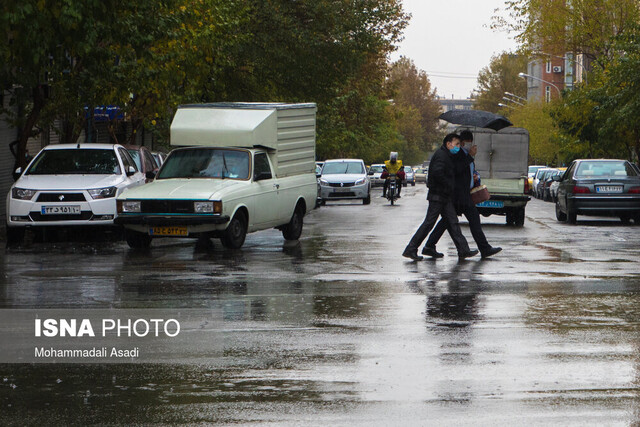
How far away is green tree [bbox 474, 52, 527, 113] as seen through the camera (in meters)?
137

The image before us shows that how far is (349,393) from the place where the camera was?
21.4ft

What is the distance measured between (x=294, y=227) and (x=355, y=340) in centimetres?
1134

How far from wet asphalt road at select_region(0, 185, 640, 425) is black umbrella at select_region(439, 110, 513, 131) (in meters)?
9.10

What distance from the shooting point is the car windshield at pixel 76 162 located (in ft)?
64.7

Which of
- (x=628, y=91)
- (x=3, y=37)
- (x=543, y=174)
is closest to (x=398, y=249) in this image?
(x=3, y=37)

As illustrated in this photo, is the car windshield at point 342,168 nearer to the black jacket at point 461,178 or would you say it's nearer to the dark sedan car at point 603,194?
the dark sedan car at point 603,194

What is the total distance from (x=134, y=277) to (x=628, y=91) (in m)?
29.3

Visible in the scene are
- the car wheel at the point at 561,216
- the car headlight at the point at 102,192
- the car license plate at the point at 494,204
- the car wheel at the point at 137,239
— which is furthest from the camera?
the car wheel at the point at 561,216

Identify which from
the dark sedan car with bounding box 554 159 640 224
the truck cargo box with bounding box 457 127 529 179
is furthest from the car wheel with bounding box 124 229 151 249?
the truck cargo box with bounding box 457 127 529 179

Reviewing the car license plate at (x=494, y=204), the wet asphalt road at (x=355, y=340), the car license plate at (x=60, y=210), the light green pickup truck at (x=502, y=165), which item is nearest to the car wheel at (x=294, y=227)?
the wet asphalt road at (x=355, y=340)

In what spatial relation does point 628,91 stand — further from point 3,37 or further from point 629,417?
point 629,417

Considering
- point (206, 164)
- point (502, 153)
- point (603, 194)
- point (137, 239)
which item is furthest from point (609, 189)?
point (137, 239)

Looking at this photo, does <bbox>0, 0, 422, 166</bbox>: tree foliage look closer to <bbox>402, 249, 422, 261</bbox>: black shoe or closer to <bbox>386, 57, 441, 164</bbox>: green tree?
<bbox>402, 249, 422, 261</bbox>: black shoe

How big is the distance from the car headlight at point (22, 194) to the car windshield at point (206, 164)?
221 cm
